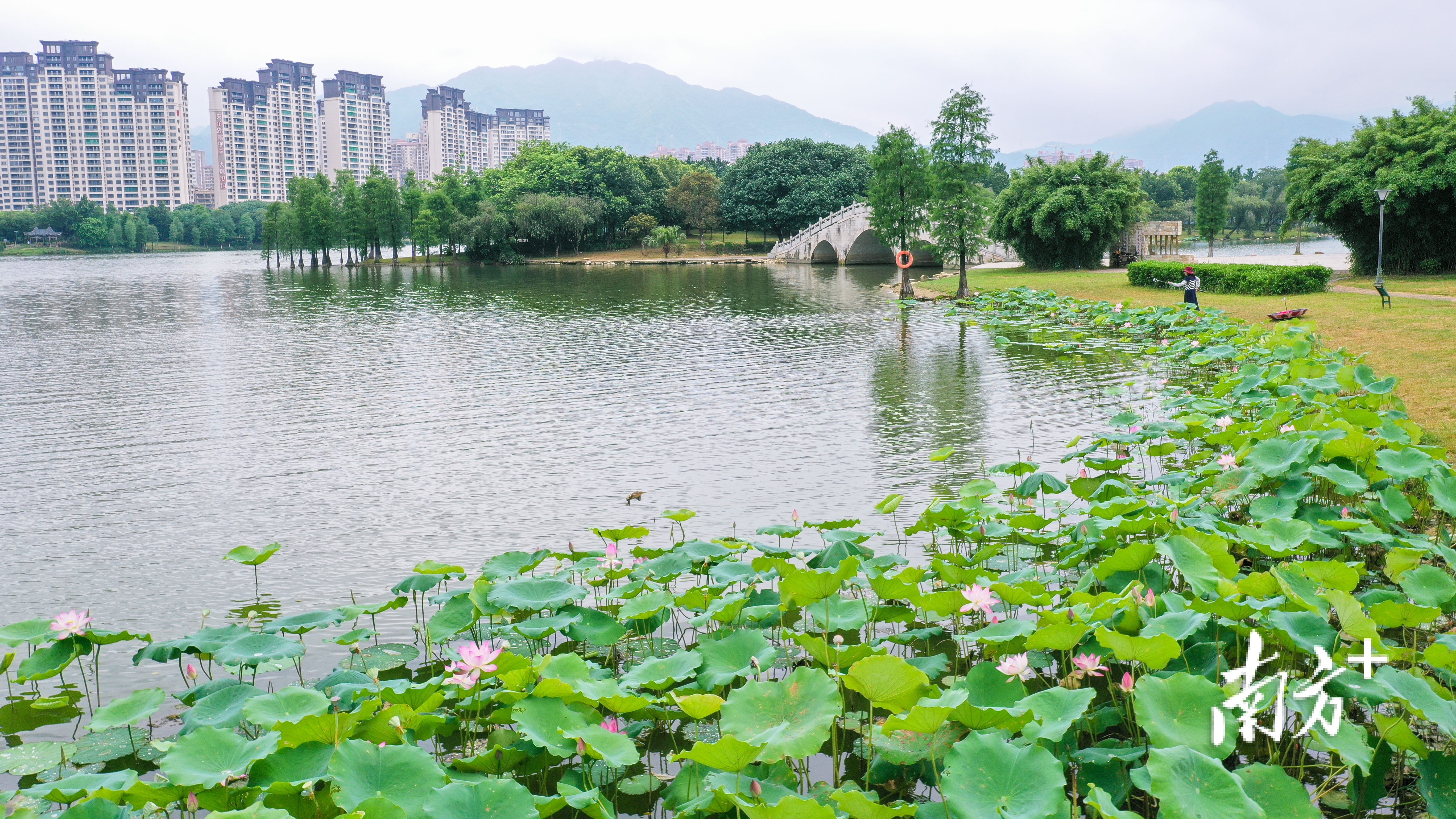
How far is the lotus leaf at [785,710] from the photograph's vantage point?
3012 millimetres

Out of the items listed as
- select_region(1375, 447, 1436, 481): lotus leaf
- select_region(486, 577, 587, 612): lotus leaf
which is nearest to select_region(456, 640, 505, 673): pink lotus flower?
select_region(486, 577, 587, 612): lotus leaf

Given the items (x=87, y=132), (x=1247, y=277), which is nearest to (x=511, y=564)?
(x=1247, y=277)

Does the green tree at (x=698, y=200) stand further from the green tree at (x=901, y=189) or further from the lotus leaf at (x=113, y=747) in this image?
the lotus leaf at (x=113, y=747)

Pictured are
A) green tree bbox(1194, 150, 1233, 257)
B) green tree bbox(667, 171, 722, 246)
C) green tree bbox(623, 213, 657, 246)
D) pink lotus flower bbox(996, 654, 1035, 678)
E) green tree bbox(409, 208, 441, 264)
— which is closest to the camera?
pink lotus flower bbox(996, 654, 1035, 678)

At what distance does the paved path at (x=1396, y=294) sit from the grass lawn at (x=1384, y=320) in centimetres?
23

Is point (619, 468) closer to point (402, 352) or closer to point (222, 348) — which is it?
point (402, 352)

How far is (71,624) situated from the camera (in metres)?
4.32

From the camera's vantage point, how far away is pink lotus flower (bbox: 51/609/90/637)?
14.1ft

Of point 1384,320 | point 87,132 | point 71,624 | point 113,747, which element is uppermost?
point 87,132

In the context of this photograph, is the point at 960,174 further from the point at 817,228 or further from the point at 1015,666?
the point at 817,228

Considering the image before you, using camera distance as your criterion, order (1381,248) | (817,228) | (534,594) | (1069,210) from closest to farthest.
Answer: (534,594)
(1381,248)
(1069,210)
(817,228)

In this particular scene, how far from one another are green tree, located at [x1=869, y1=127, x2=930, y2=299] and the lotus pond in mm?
26927

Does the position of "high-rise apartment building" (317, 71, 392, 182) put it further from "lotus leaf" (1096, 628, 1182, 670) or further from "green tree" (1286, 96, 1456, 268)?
"lotus leaf" (1096, 628, 1182, 670)

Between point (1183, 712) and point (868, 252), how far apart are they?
59914mm
